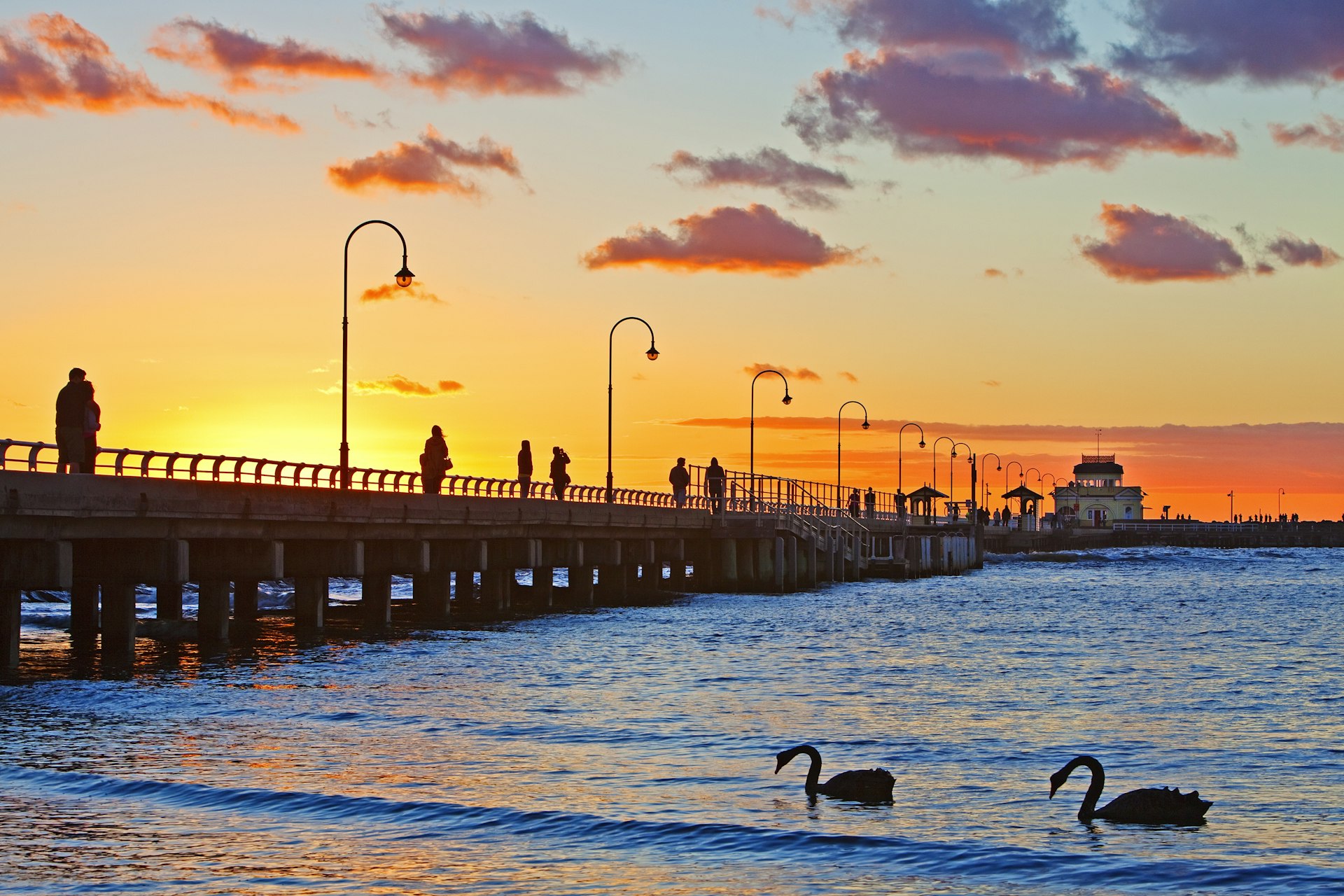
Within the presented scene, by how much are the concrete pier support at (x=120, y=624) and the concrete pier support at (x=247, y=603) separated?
13325 millimetres

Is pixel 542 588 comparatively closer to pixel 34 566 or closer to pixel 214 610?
pixel 214 610

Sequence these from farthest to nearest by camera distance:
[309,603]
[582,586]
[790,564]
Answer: [790,564] < [582,586] < [309,603]

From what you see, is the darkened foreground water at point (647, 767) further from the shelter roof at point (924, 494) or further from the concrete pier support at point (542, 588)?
the shelter roof at point (924, 494)

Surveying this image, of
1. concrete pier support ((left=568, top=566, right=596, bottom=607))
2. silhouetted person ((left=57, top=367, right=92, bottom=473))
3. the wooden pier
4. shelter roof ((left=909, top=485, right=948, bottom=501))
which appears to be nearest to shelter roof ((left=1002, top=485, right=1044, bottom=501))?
shelter roof ((left=909, top=485, right=948, bottom=501))

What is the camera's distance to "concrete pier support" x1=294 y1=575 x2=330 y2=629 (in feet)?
125

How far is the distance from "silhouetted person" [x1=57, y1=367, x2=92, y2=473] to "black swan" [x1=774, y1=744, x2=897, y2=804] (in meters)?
15.5

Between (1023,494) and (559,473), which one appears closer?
(559,473)

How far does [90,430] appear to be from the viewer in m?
27.3

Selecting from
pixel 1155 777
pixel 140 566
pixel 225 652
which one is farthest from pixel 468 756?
pixel 225 652

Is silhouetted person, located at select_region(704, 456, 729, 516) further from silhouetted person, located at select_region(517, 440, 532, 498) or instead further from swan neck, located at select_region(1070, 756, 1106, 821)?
swan neck, located at select_region(1070, 756, 1106, 821)

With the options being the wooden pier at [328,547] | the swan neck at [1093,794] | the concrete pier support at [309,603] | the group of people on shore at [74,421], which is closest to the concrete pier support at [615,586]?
the wooden pier at [328,547]

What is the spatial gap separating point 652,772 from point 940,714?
7884 mm

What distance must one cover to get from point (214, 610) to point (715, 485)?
36.5 metres

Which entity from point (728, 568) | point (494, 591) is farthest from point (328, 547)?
point (728, 568)
